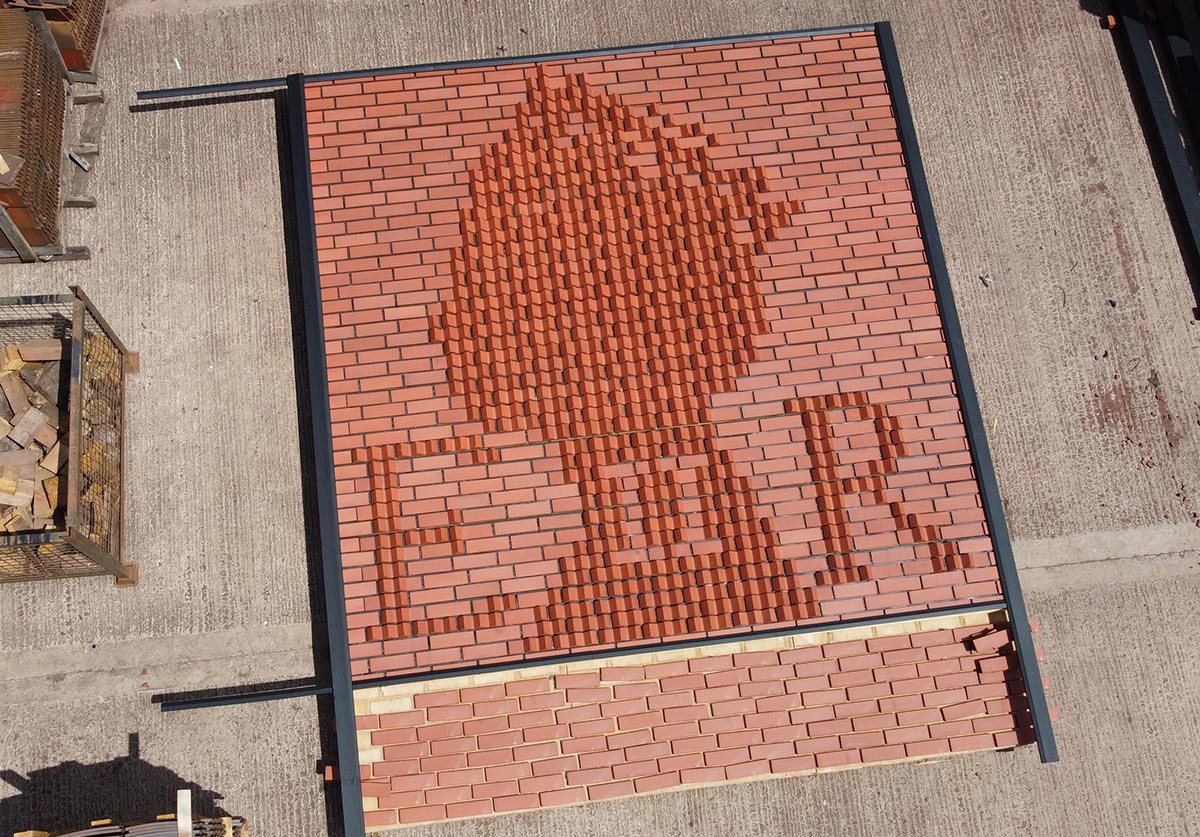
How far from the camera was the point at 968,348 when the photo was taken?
7.74 meters

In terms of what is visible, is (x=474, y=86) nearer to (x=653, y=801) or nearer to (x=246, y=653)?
(x=246, y=653)

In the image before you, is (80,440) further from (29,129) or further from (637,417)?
(637,417)

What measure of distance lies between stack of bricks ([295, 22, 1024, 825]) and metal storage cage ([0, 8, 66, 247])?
2380 mm

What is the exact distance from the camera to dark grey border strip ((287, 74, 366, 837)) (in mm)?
5895

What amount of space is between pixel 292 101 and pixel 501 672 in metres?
5.09

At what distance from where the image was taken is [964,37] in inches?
332

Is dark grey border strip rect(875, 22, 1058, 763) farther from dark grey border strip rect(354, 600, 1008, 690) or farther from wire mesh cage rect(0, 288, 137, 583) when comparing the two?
wire mesh cage rect(0, 288, 137, 583)

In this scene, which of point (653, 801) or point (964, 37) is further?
point (964, 37)

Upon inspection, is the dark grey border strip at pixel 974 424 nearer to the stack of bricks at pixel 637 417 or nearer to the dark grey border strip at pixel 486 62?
the stack of bricks at pixel 637 417

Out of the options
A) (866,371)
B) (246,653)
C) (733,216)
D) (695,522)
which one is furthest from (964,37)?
(246,653)

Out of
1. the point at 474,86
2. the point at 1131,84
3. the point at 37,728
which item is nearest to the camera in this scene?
the point at 37,728

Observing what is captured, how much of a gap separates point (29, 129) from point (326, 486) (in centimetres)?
413

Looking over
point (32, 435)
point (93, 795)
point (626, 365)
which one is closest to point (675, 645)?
point (626, 365)

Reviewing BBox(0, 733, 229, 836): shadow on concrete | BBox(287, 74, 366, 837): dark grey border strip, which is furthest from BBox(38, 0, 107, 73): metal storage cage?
BBox(0, 733, 229, 836): shadow on concrete
